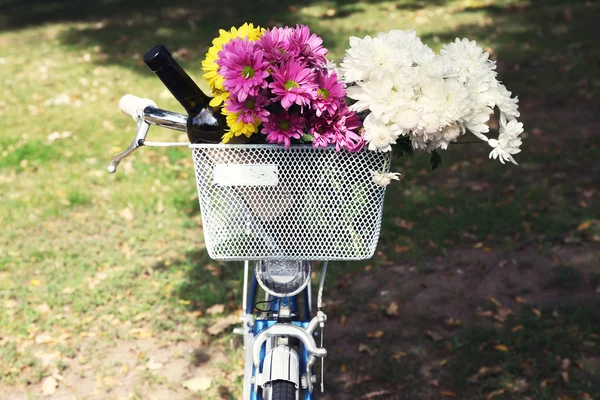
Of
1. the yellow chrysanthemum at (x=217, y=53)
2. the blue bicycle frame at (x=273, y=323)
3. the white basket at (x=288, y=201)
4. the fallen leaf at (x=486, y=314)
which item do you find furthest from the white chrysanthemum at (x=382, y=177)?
the fallen leaf at (x=486, y=314)

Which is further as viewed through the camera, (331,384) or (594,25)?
(594,25)

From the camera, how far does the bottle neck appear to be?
6.54 feet

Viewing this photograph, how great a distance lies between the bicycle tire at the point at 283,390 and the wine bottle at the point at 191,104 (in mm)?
764

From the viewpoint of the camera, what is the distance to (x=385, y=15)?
11523 millimetres

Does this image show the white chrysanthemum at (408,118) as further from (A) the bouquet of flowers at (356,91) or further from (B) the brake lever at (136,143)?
(B) the brake lever at (136,143)

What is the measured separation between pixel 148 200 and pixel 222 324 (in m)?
1.86

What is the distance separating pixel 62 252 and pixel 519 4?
9.40 metres

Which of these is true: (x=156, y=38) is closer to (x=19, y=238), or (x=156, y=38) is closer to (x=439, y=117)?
(x=19, y=238)

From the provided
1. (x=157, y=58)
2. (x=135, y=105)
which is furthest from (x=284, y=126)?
(x=135, y=105)

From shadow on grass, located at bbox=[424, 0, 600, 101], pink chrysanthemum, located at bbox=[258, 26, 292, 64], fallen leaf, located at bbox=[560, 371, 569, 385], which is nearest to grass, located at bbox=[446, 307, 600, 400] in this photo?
fallen leaf, located at bbox=[560, 371, 569, 385]

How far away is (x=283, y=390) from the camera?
2133 mm

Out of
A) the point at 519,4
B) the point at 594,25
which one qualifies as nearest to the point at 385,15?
the point at 519,4

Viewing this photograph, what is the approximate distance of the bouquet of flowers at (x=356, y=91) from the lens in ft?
5.86

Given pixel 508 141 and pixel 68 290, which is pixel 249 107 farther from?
pixel 68 290
